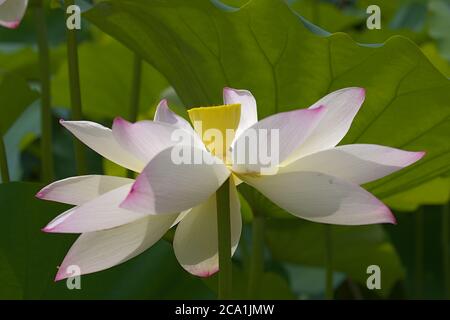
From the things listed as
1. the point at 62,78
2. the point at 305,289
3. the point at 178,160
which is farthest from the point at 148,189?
the point at 305,289

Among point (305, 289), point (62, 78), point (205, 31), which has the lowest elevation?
point (305, 289)

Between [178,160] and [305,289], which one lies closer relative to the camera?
[178,160]

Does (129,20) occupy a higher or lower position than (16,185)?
higher

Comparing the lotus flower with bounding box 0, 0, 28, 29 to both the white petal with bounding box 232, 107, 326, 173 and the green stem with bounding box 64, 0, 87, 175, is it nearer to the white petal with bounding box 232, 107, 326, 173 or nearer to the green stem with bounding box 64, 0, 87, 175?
the green stem with bounding box 64, 0, 87, 175

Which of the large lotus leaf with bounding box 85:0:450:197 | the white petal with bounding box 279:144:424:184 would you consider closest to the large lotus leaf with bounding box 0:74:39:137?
the large lotus leaf with bounding box 85:0:450:197
